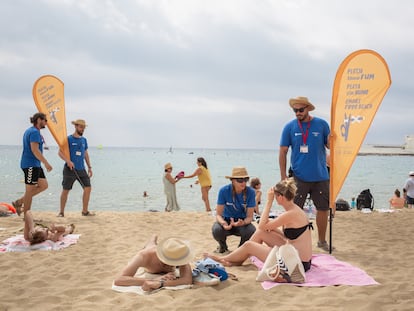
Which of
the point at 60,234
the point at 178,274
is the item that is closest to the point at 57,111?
the point at 60,234

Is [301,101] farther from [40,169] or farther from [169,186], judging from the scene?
[169,186]

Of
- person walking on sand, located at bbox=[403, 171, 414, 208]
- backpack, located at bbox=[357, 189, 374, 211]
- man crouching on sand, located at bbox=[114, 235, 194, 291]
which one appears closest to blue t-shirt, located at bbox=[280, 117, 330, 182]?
man crouching on sand, located at bbox=[114, 235, 194, 291]

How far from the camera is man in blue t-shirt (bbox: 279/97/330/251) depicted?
19.0 ft

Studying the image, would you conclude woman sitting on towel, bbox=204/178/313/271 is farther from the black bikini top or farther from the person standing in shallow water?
the person standing in shallow water

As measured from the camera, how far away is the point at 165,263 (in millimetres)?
4074

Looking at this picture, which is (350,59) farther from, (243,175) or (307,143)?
(243,175)

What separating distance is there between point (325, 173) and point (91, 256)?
3600mm

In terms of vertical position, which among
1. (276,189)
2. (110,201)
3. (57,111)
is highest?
(57,111)

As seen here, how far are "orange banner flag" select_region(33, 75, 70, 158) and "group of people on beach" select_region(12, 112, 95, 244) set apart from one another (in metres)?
0.19

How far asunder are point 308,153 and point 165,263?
111 inches

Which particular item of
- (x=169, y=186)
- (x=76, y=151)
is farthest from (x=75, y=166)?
(x=169, y=186)

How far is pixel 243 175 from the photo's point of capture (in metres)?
5.44

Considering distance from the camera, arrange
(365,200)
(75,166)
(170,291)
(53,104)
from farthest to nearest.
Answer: (365,200), (53,104), (75,166), (170,291)

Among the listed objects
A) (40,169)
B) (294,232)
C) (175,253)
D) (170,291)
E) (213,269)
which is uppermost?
(40,169)
